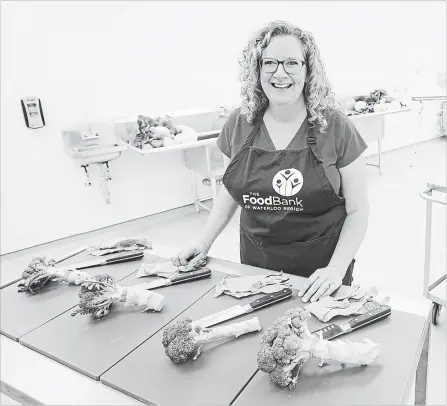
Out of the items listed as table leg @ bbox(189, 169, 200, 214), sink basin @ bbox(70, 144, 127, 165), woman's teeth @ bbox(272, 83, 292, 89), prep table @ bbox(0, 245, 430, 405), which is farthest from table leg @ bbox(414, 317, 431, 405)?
table leg @ bbox(189, 169, 200, 214)

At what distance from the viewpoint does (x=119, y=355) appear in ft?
2.89

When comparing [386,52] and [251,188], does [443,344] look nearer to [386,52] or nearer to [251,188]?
[251,188]

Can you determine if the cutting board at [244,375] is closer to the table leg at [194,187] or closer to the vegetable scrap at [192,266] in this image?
the vegetable scrap at [192,266]

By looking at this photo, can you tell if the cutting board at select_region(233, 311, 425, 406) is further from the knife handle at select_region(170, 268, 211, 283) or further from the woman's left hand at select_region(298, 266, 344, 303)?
the knife handle at select_region(170, 268, 211, 283)

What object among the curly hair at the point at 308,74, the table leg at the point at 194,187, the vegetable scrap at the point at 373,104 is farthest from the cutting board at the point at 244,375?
the vegetable scrap at the point at 373,104

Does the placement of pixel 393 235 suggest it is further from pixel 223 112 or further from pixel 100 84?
pixel 100 84

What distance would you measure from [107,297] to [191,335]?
309 millimetres

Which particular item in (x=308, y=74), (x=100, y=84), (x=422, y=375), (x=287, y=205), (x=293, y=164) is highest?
(x=100, y=84)

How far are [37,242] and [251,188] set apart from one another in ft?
10.1

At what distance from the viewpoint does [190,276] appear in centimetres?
119

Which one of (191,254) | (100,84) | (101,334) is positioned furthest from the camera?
(100,84)

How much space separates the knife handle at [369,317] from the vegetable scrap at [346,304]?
0.02m

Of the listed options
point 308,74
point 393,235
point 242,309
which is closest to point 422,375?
point 242,309

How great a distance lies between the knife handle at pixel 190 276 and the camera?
118 cm
